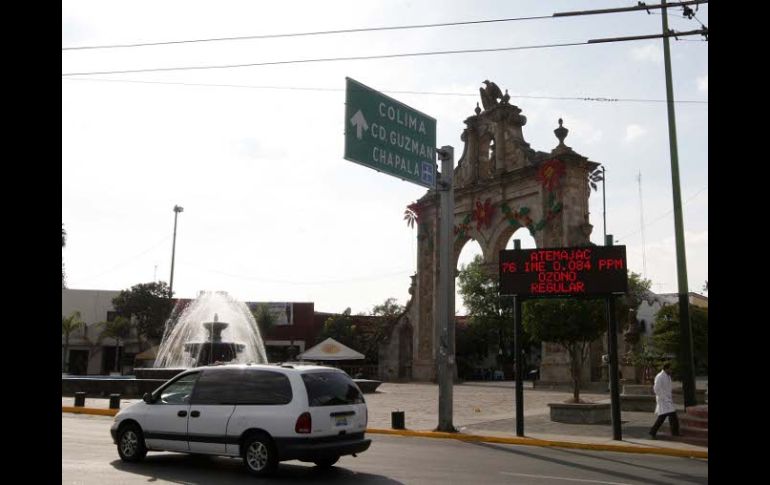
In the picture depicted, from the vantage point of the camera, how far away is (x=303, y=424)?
364 inches

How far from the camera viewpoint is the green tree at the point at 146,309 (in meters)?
55.6

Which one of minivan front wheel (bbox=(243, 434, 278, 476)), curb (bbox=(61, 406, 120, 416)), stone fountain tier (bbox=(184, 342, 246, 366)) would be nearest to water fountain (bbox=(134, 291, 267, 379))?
stone fountain tier (bbox=(184, 342, 246, 366))

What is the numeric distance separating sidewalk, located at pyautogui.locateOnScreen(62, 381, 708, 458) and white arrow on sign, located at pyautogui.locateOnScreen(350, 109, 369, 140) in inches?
280

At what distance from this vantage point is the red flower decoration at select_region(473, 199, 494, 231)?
37344mm

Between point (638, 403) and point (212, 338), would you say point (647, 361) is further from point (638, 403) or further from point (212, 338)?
point (212, 338)

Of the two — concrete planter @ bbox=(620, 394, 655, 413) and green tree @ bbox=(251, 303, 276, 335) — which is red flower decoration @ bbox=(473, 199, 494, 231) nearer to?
concrete planter @ bbox=(620, 394, 655, 413)

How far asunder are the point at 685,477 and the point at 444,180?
365 inches

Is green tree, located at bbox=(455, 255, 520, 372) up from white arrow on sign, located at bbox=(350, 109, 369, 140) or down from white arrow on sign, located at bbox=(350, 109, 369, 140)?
down

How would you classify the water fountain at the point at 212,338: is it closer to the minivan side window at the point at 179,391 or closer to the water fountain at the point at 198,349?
the water fountain at the point at 198,349

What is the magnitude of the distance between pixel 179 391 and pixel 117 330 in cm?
4674

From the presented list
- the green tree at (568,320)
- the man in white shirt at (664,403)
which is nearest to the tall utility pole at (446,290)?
the green tree at (568,320)
